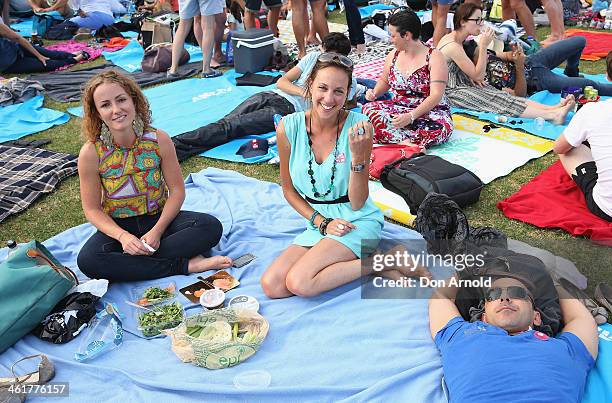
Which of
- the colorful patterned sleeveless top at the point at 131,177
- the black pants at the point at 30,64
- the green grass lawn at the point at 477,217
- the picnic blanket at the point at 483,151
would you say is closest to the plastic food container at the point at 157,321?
the colorful patterned sleeveless top at the point at 131,177

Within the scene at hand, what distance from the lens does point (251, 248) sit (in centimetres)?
374

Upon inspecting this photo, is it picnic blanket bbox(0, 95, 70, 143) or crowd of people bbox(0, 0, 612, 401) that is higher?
crowd of people bbox(0, 0, 612, 401)

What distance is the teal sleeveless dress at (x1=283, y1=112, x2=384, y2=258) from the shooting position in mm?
3256

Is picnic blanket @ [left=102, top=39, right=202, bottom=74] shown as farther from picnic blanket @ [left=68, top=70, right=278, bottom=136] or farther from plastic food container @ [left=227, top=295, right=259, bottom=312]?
plastic food container @ [left=227, top=295, right=259, bottom=312]

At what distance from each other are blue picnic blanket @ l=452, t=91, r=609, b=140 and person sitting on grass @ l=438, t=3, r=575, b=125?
2.5 inches

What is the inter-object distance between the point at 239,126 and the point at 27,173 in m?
1.93

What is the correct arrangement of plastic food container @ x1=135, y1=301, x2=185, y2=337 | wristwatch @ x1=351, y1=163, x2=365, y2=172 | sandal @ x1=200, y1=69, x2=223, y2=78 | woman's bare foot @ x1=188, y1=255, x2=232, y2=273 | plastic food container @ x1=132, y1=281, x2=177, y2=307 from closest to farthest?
plastic food container @ x1=135, y1=301, x2=185, y2=337, wristwatch @ x1=351, y1=163, x2=365, y2=172, plastic food container @ x1=132, y1=281, x2=177, y2=307, woman's bare foot @ x1=188, y1=255, x2=232, y2=273, sandal @ x1=200, y1=69, x2=223, y2=78

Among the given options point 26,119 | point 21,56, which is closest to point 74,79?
point 21,56

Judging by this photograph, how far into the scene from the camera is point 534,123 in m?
5.52

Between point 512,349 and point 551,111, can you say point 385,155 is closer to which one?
point 551,111

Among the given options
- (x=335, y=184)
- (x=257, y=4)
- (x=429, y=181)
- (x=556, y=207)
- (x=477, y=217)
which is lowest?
(x=477, y=217)

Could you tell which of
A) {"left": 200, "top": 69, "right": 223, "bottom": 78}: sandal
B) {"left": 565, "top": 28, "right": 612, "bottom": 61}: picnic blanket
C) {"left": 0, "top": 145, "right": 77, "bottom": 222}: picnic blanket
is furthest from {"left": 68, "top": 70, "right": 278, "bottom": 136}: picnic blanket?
{"left": 565, "top": 28, "right": 612, "bottom": 61}: picnic blanket

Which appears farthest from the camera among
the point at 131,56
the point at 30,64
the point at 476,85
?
the point at 131,56

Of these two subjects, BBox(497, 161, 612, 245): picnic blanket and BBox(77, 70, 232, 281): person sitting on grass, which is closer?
BBox(77, 70, 232, 281): person sitting on grass
